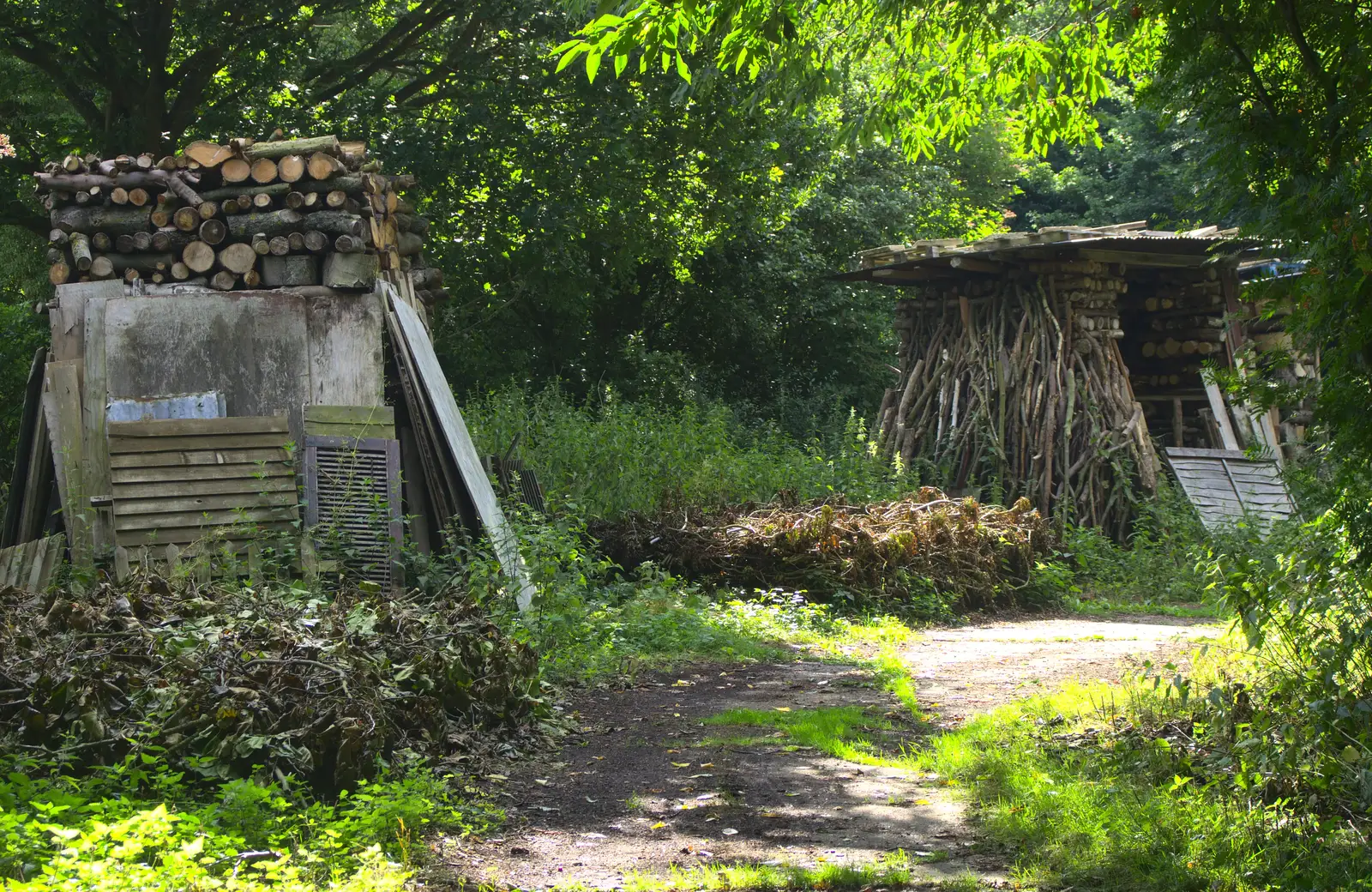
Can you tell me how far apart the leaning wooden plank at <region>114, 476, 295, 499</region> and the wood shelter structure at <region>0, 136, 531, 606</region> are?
2 cm

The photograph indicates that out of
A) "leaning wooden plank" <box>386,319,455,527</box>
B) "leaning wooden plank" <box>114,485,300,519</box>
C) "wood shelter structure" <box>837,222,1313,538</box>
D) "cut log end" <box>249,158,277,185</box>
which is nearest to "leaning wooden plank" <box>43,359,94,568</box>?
"leaning wooden plank" <box>114,485,300,519</box>

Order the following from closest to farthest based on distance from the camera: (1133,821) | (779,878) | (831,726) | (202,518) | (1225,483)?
1. (779,878)
2. (1133,821)
3. (831,726)
4. (202,518)
5. (1225,483)

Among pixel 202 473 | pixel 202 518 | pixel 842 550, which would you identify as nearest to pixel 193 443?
pixel 202 473

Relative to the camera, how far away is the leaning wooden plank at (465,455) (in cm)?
807

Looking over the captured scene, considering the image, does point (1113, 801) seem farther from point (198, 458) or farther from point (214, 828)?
point (198, 458)

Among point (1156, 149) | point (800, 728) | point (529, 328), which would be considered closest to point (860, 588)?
point (800, 728)

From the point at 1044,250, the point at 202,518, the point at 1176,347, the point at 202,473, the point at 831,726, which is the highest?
the point at 1044,250

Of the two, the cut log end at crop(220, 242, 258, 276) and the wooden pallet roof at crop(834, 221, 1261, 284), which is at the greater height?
the wooden pallet roof at crop(834, 221, 1261, 284)

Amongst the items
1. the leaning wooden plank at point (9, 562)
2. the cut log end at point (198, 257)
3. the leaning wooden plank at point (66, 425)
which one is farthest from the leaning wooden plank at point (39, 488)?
the cut log end at point (198, 257)

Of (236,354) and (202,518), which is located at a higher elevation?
(236,354)

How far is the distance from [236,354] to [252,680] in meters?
4.54

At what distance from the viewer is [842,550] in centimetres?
1032

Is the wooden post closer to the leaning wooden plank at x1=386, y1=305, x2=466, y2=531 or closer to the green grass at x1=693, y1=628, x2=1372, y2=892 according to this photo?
the leaning wooden plank at x1=386, y1=305, x2=466, y2=531

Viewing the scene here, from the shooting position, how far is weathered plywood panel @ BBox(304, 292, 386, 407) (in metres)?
8.60
